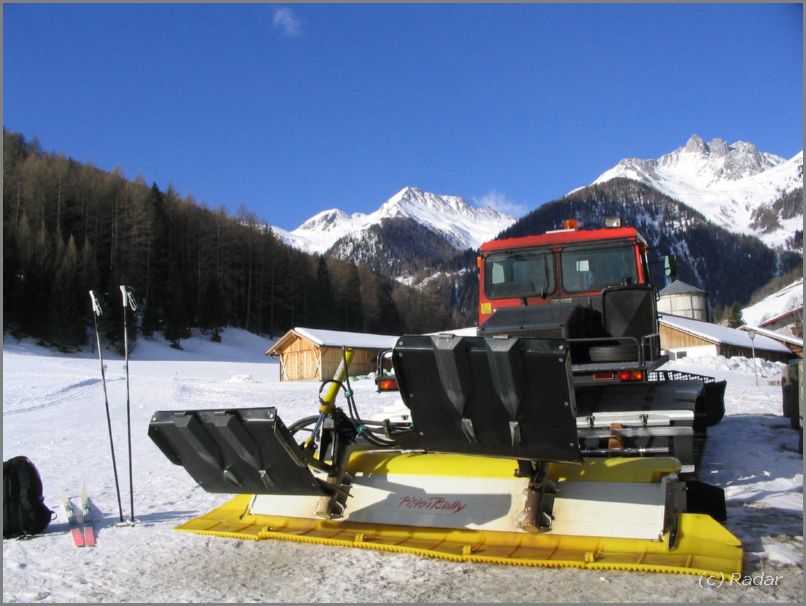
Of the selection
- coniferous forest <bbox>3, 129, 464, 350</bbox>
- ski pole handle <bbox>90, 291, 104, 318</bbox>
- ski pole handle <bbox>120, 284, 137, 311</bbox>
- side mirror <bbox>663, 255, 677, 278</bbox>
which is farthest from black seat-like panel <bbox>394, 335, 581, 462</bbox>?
coniferous forest <bbox>3, 129, 464, 350</bbox>

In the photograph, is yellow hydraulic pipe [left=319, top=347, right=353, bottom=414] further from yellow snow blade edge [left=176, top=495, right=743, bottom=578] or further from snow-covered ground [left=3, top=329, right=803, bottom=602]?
snow-covered ground [left=3, top=329, right=803, bottom=602]

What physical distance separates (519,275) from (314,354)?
37389mm

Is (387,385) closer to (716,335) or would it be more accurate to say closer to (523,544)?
(523,544)

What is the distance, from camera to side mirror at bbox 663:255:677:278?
7664 millimetres

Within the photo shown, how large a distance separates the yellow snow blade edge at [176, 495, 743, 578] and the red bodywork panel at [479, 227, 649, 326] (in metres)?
3.37

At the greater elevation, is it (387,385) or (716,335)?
(716,335)

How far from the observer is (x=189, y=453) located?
4.89 m

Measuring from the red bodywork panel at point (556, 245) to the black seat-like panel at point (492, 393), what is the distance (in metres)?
3.64

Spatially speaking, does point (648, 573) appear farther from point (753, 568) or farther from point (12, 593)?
point (12, 593)

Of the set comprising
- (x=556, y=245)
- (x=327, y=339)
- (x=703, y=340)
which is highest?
(x=556, y=245)

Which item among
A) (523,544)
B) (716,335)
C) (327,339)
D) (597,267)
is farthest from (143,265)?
(523,544)

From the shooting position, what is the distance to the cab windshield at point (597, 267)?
7484mm

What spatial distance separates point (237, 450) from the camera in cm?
469

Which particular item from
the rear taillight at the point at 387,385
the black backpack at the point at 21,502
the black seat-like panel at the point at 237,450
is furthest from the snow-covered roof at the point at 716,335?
the black backpack at the point at 21,502
